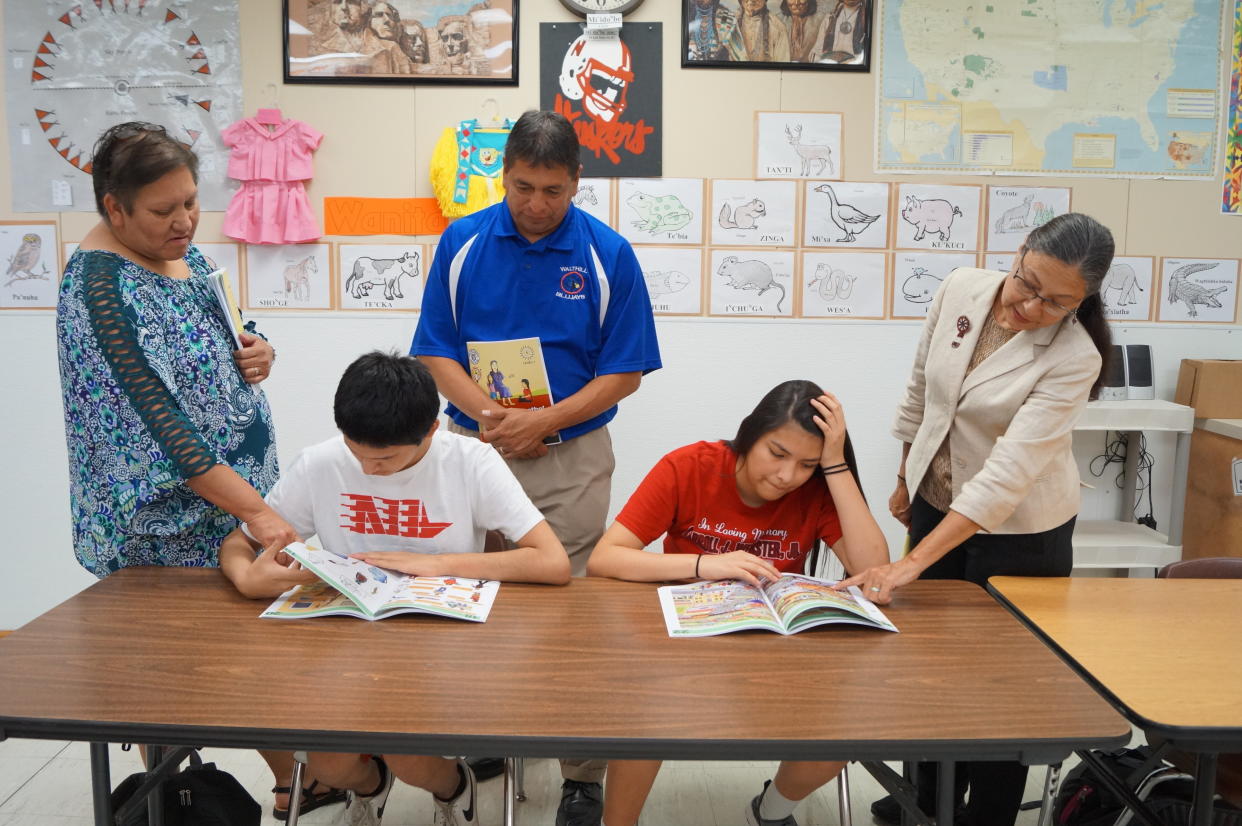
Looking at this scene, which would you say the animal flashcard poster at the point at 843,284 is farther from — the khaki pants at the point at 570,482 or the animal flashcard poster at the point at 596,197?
the khaki pants at the point at 570,482

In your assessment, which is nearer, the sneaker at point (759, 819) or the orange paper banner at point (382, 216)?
the sneaker at point (759, 819)

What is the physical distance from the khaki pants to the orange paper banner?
1.10 m

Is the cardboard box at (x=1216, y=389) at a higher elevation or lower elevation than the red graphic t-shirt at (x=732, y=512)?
higher

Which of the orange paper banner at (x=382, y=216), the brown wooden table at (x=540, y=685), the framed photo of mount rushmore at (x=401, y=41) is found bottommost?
the brown wooden table at (x=540, y=685)

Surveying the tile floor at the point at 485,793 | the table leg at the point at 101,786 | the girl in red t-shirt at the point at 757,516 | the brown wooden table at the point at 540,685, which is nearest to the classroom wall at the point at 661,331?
the tile floor at the point at 485,793

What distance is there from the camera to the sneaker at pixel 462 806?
75.4 inches

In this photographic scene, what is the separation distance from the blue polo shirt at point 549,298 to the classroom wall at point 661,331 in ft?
3.31

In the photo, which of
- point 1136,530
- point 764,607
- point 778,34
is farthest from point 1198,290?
→ point 764,607

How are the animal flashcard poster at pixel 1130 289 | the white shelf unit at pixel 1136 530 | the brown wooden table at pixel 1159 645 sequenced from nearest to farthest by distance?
the brown wooden table at pixel 1159 645
the white shelf unit at pixel 1136 530
the animal flashcard poster at pixel 1130 289

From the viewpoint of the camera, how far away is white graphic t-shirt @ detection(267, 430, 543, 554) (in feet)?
6.04

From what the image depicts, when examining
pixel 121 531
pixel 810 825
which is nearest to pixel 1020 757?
pixel 810 825

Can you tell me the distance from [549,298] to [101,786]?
4.36ft

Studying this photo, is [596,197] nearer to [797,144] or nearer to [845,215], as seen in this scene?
[797,144]

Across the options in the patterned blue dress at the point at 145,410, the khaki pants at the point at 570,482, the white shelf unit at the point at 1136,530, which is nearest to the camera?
the patterned blue dress at the point at 145,410
